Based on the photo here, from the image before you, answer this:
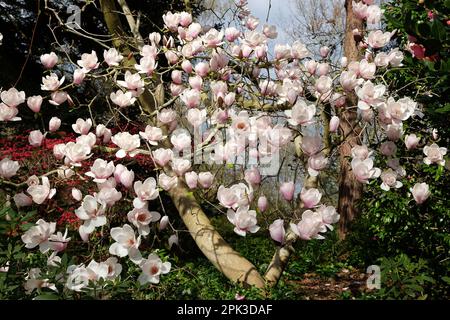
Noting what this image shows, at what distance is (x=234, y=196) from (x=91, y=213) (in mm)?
703

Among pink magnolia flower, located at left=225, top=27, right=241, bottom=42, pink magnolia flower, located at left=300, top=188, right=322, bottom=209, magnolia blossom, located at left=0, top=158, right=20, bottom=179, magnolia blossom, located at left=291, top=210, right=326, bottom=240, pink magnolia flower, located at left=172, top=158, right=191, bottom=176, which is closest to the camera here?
magnolia blossom, located at left=291, top=210, right=326, bottom=240

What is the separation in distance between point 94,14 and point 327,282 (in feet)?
17.9

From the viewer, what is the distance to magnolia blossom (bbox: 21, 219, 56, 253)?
2.29 metres

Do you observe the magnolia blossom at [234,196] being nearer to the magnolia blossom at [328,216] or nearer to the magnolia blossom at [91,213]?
the magnolia blossom at [328,216]

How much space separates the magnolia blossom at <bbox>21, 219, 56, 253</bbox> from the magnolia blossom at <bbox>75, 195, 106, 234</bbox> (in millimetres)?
152

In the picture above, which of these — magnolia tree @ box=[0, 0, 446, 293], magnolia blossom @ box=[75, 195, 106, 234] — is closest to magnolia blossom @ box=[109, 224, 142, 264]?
magnolia tree @ box=[0, 0, 446, 293]

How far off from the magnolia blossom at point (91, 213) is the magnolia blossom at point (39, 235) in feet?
0.50

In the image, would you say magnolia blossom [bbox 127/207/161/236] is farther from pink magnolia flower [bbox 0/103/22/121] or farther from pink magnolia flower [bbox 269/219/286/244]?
pink magnolia flower [bbox 0/103/22/121]

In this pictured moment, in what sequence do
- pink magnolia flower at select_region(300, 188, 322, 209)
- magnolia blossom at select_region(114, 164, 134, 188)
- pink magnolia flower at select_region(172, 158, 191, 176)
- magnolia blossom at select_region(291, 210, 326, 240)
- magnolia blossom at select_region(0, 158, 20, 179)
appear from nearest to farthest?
magnolia blossom at select_region(291, 210, 326, 240) < pink magnolia flower at select_region(300, 188, 322, 209) < magnolia blossom at select_region(114, 164, 134, 188) < pink magnolia flower at select_region(172, 158, 191, 176) < magnolia blossom at select_region(0, 158, 20, 179)

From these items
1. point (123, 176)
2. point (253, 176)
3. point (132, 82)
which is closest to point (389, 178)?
point (253, 176)

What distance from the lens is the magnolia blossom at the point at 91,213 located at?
7.54 feet

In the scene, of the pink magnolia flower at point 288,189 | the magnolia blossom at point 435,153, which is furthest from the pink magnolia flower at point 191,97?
the magnolia blossom at point 435,153
